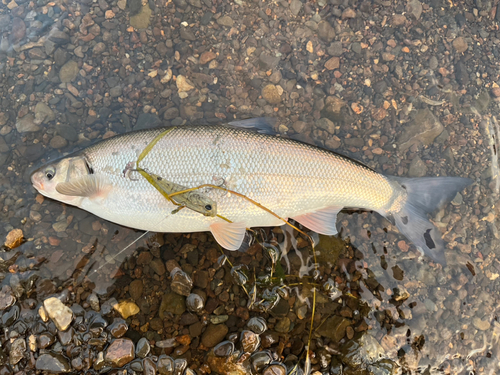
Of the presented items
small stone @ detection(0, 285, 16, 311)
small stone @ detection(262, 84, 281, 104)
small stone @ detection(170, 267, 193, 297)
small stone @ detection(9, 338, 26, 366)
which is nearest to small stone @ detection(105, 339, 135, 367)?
small stone @ detection(170, 267, 193, 297)

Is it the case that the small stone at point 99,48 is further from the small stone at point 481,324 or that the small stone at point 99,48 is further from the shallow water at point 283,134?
the small stone at point 481,324

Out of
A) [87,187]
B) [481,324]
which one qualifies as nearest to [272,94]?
[87,187]

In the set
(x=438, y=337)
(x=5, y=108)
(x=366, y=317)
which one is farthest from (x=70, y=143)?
(x=438, y=337)

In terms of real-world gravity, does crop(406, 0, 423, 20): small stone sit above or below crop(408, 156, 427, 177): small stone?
above

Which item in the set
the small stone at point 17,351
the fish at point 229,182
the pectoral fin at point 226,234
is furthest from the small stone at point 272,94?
the small stone at point 17,351

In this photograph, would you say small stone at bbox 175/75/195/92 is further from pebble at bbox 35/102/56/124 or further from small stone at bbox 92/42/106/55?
pebble at bbox 35/102/56/124

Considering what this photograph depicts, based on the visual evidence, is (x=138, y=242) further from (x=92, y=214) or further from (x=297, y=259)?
(x=297, y=259)
